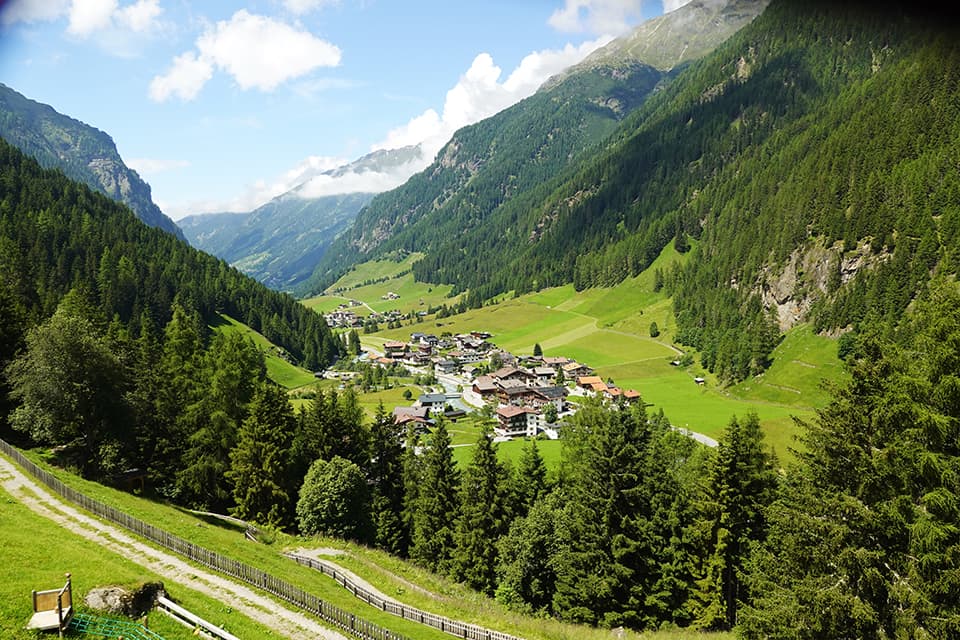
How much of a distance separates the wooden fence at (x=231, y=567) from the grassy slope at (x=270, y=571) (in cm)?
158

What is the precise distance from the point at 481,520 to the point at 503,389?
97.2m

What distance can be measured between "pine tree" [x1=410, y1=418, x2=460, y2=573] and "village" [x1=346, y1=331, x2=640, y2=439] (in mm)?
48575

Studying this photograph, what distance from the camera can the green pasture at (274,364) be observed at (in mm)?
135375

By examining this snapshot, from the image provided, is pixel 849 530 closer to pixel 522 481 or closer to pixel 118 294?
pixel 522 481

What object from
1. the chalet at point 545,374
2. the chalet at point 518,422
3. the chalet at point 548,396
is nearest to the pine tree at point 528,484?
the chalet at point 518,422

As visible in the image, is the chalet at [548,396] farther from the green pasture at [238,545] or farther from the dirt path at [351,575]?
the green pasture at [238,545]

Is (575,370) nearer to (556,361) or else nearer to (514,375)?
(556,361)

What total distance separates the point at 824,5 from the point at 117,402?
46122 mm

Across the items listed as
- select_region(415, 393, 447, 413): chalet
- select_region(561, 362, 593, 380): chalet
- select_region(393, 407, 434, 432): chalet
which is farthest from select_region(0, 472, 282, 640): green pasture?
select_region(561, 362, 593, 380): chalet

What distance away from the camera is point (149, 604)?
19.7 m

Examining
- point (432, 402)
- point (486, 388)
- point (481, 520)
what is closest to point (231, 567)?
point (481, 520)

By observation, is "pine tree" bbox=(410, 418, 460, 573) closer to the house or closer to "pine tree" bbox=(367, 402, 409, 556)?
"pine tree" bbox=(367, 402, 409, 556)

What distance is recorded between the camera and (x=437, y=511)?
1799 inches

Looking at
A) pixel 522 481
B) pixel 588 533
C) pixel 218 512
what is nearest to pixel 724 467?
pixel 588 533
